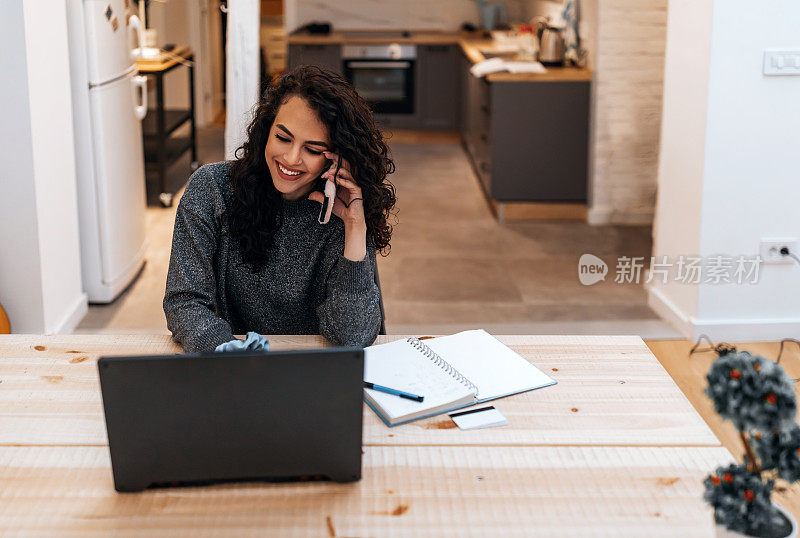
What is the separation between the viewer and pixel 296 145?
Result: 1.78 m

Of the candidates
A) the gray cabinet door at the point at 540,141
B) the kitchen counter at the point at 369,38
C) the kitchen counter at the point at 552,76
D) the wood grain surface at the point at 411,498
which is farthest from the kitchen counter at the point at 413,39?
the wood grain surface at the point at 411,498

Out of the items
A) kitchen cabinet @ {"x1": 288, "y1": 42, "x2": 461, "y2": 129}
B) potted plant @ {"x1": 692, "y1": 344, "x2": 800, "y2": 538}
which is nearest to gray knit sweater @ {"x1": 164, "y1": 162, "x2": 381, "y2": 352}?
potted plant @ {"x1": 692, "y1": 344, "x2": 800, "y2": 538}

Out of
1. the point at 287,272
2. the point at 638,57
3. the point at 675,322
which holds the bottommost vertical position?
the point at 675,322

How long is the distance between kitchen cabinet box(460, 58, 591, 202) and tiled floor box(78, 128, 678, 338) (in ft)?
0.68

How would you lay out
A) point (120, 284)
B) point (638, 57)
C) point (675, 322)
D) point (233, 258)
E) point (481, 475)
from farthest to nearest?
point (638, 57), point (120, 284), point (675, 322), point (233, 258), point (481, 475)

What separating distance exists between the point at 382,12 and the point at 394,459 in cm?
732

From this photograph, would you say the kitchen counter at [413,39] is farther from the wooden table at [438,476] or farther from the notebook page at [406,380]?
the wooden table at [438,476]

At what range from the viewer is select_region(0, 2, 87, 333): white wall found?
3.15 metres

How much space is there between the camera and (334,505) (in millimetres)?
1203

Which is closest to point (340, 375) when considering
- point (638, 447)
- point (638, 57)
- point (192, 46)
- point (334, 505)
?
point (334, 505)

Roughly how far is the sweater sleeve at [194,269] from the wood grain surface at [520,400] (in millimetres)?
70

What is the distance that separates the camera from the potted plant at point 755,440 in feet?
3.29

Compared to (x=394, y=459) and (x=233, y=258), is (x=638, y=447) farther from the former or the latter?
(x=233, y=258)

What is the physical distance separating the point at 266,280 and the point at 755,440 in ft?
3.62
